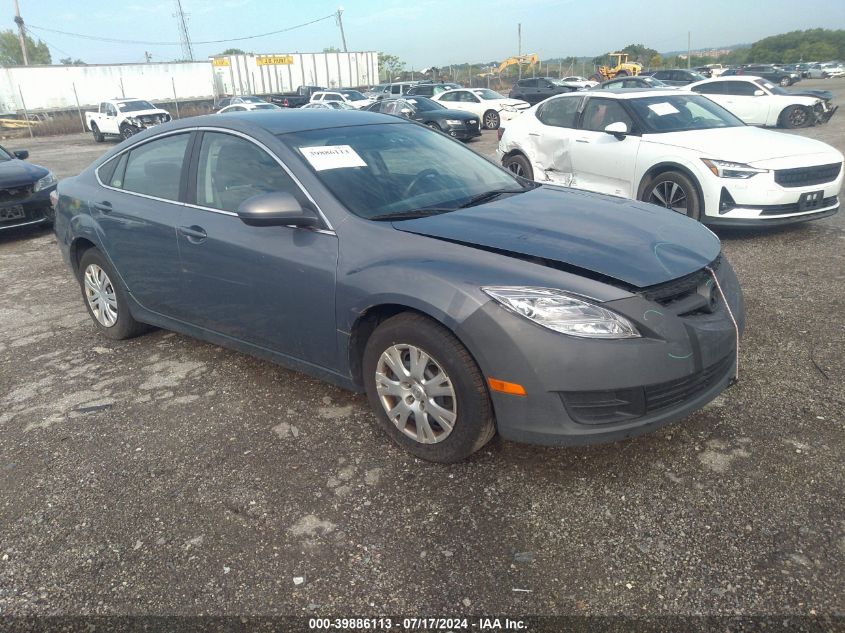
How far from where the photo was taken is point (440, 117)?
19109 mm

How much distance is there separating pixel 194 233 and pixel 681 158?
→ 200 inches

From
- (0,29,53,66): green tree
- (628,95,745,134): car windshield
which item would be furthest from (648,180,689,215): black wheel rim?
(0,29,53,66): green tree

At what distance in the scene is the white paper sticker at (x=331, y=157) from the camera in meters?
3.46

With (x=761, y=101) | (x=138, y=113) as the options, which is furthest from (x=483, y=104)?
(x=138, y=113)

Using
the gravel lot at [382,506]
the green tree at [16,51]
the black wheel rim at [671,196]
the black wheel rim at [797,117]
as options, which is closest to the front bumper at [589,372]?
the gravel lot at [382,506]

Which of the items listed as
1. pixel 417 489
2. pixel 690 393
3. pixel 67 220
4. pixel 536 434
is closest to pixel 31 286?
pixel 67 220

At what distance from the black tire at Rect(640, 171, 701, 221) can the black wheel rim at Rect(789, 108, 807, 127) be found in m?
12.7

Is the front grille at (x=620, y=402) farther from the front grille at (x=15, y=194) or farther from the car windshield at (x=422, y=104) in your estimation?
the car windshield at (x=422, y=104)

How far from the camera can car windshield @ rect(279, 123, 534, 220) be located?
3381 mm

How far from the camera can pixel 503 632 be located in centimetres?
215

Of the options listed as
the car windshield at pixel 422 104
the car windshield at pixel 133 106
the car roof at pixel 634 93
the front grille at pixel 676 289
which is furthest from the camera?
the car windshield at pixel 133 106

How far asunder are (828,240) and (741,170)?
1214mm

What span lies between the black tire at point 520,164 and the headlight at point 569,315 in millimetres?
6246

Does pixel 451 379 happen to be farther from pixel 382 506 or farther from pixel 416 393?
pixel 382 506
